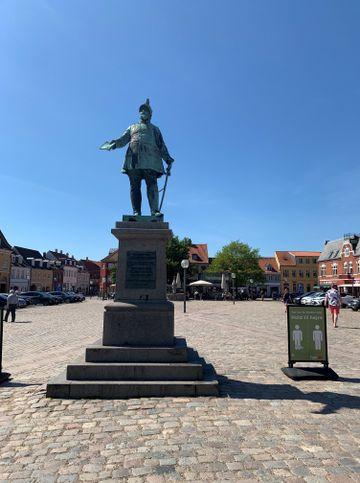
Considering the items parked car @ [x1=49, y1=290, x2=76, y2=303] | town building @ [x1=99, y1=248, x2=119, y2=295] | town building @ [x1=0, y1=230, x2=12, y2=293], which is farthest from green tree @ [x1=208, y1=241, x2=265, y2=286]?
town building @ [x1=0, y1=230, x2=12, y2=293]

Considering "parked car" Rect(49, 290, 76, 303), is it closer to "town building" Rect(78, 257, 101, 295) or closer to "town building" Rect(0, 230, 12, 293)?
"town building" Rect(0, 230, 12, 293)

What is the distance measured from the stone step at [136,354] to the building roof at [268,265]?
299 feet

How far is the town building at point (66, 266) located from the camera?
101m

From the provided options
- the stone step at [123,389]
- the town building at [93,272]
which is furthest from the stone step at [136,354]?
the town building at [93,272]

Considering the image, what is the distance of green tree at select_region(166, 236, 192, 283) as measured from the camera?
194 feet

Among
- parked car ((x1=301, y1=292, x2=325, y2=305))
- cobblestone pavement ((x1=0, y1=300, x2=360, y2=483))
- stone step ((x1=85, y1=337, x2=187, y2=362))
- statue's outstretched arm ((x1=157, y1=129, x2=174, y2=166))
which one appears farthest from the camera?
parked car ((x1=301, y1=292, x2=325, y2=305))

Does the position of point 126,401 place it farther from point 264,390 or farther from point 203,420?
point 264,390

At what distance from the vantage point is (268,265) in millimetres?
97625

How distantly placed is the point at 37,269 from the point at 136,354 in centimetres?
8294

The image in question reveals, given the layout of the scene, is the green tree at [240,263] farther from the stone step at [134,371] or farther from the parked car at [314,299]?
the stone step at [134,371]

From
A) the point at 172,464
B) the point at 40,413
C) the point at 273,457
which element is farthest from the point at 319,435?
the point at 40,413

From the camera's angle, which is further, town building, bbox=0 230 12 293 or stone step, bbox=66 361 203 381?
town building, bbox=0 230 12 293

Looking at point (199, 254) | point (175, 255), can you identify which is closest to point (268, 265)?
point (199, 254)

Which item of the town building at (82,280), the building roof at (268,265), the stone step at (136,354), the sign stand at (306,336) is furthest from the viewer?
the town building at (82,280)
